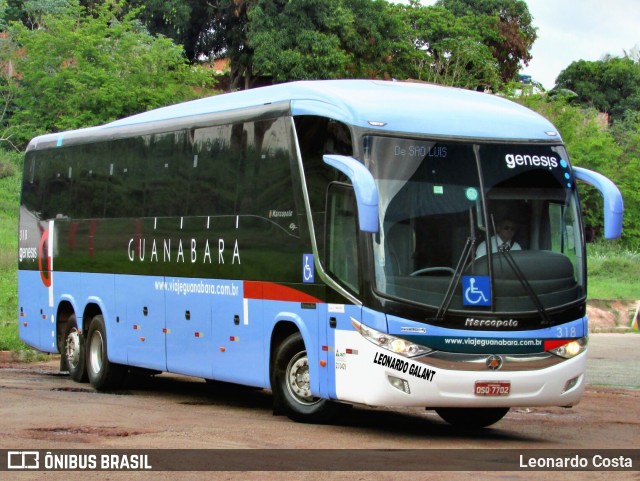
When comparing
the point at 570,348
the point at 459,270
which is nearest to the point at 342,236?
the point at 459,270

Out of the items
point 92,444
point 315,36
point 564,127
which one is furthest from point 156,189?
point 564,127

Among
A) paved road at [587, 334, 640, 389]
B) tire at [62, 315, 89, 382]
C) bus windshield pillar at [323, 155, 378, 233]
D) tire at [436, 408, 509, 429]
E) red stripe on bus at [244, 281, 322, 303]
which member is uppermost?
bus windshield pillar at [323, 155, 378, 233]

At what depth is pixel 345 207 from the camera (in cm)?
1247

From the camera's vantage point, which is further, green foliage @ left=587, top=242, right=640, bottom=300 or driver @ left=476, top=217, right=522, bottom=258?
green foliage @ left=587, top=242, right=640, bottom=300

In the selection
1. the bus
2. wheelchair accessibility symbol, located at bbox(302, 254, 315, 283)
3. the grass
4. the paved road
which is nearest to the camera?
the bus

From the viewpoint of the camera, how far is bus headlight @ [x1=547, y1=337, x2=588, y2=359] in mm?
12445

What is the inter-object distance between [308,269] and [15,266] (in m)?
22.6

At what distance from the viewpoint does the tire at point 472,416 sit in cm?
1368

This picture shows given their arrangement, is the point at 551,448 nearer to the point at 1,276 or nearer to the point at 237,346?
the point at 237,346

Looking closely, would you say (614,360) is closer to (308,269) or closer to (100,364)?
(100,364)

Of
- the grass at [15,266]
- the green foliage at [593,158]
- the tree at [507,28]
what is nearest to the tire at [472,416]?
the grass at [15,266]

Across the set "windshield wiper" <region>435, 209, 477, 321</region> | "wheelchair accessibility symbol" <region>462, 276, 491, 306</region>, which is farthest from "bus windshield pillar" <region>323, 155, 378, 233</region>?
"wheelchair accessibility symbol" <region>462, 276, 491, 306</region>

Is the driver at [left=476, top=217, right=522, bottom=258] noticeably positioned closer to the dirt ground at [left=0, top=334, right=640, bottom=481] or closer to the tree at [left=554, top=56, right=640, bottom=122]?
the dirt ground at [left=0, top=334, right=640, bottom=481]

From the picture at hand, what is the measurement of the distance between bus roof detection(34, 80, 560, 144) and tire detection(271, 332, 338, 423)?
8.06ft
